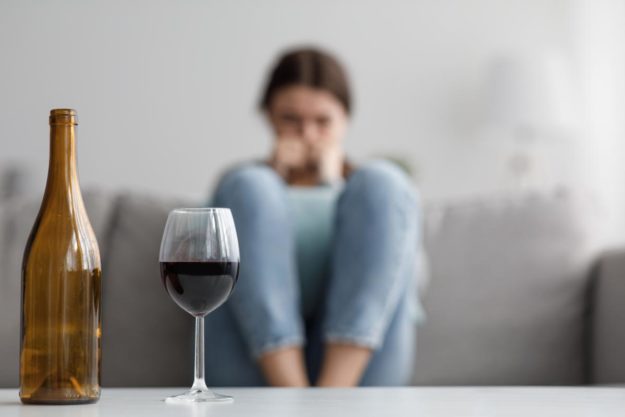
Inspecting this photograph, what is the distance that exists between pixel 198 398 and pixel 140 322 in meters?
1.11

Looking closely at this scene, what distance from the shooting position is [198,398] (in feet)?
3.12

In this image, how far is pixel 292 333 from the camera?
1673mm

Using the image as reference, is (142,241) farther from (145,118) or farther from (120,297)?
(145,118)

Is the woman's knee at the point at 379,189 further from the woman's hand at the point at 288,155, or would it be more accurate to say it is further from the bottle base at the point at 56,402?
the bottle base at the point at 56,402

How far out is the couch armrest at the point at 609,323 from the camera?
1.98 meters

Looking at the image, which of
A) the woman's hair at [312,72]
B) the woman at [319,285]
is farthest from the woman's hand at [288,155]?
the woman at [319,285]

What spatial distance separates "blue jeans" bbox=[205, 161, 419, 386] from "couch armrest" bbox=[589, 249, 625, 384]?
0.46m

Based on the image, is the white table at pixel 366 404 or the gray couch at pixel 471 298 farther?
the gray couch at pixel 471 298

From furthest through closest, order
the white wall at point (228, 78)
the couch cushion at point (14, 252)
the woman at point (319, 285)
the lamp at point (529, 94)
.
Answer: the white wall at point (228, 78) → the lamp at point (529, 94) → the couch cushion at point (14, 252) → the woman at point (319, 285)

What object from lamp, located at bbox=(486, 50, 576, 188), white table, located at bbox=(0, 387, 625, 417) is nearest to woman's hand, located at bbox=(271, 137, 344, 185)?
white table, located at bbox=(0, 387, 625, 417)

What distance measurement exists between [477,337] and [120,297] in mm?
815

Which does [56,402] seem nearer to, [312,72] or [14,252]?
[14,252]

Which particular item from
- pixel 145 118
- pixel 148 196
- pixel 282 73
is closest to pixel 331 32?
pixel 145 118

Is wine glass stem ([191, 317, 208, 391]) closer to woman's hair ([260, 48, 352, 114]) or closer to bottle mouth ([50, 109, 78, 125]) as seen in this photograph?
bottle mouth ([50, 109, 78, 125])
